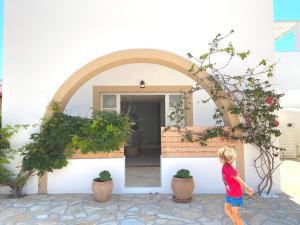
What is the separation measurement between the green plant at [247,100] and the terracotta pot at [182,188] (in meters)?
1.82

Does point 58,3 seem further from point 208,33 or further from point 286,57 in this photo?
point 286,57

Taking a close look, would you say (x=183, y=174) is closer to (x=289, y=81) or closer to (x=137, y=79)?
(x=137, y=79)

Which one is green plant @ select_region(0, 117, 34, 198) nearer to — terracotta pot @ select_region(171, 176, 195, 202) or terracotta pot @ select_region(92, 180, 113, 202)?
terracotta pot @ select_region(92, 180, 113, 202)

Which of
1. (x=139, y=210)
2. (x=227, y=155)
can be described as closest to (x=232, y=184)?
(x=227, y=155)

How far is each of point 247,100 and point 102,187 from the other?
21.1ft

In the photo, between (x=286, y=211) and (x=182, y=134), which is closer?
(x=286, y=211)

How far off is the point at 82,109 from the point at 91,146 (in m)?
4.66

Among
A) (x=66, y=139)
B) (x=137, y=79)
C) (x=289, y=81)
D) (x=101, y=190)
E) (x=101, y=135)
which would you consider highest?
(x=289, y=81)

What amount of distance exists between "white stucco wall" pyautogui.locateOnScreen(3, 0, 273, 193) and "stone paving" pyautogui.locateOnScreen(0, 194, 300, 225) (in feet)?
11.5

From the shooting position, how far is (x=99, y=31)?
10.4 metres

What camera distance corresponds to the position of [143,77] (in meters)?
14.4

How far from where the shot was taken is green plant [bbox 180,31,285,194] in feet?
31.3

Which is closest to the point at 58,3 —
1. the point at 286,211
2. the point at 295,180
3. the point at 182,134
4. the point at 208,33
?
the point at 208,33

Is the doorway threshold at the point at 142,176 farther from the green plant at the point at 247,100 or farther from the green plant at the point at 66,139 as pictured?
the green plant at the point at 247,100
